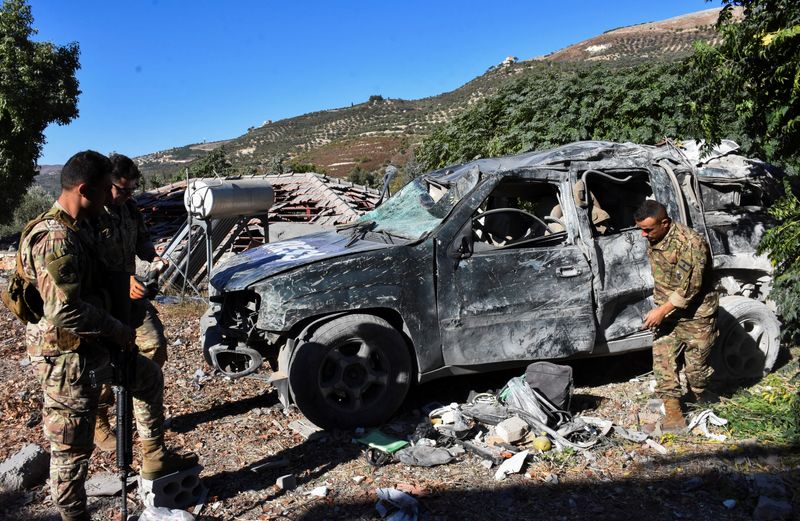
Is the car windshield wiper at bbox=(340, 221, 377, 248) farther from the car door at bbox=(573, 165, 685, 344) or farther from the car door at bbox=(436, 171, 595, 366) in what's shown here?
the car door at bbox=(573, 165, 685, 344)

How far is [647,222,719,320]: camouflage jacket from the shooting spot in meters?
4.46

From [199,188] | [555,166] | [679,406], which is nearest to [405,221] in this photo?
[555,166]

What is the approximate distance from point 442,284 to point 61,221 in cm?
251

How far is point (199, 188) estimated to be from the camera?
9086 mm

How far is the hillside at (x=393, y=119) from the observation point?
4112 centimetres

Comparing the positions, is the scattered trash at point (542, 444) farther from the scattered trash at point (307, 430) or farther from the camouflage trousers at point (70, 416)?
the camouflage trousers at point (70, 416)

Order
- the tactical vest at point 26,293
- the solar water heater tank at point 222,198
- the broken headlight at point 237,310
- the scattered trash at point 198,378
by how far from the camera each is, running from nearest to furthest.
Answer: the tactical vest at point 26,293 < the broken headlight at point 237,310 < the scattered trash at point 198,378 < the solar water heater tank at point 222,198

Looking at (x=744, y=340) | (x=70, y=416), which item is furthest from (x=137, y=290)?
(x=744, y=340)

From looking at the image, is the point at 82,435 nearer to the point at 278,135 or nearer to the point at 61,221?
the point at 61,221

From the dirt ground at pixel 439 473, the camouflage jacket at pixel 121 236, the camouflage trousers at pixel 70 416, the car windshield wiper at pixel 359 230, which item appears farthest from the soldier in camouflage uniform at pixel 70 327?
the car windshield wiper at pixel 359 230

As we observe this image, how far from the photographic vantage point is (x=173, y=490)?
3.70m

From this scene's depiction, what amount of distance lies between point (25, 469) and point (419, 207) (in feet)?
10.8

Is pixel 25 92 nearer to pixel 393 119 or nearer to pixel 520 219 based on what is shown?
pixel 520 219

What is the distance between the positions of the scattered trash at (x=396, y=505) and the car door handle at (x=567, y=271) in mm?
2081
